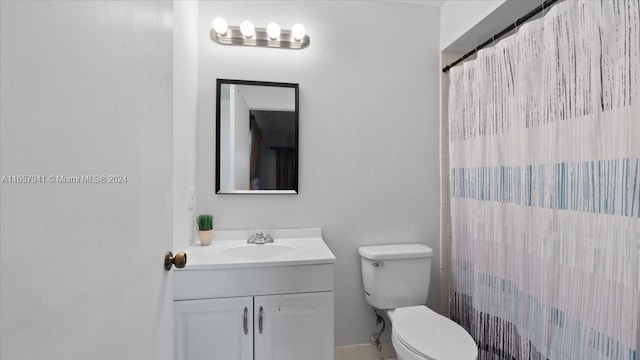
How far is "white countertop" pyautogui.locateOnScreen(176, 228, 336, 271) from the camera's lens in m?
1.35

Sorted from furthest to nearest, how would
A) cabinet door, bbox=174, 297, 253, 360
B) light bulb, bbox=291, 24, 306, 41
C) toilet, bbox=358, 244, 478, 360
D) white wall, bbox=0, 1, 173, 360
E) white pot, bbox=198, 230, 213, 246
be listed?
light bulb, bbox=291, 24, 306, 41
white pot, bbox=198, 230, 213, 246
toilet, bbox=358, 244, 478, 360
cabinet door, bbox=174, 297, 253, 360
white wall, bbox=0, 1, 173, 360

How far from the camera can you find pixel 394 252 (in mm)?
1752

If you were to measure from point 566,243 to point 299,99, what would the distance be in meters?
1.52

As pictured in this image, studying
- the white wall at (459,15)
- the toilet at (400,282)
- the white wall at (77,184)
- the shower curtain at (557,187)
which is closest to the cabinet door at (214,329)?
the white wall at (77,184)

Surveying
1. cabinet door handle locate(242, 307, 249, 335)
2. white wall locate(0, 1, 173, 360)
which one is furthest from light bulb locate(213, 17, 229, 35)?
cabinet door handle locate(242, 307, 249, 335)

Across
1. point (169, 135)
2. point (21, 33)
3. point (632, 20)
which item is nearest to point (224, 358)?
point (169, 135)

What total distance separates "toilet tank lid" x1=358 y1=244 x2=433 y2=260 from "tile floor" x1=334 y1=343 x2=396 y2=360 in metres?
0.63

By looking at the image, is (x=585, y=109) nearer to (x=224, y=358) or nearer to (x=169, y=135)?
(x=169, y=135)

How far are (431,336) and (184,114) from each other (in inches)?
64.7

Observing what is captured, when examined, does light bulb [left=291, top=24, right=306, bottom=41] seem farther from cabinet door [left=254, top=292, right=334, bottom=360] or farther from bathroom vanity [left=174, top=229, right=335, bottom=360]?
cabinet door [left=254, top=292, right=334, bottom=360]

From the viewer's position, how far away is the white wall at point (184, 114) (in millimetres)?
1348

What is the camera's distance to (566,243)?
1.09 meters

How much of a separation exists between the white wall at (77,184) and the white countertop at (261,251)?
626 mm

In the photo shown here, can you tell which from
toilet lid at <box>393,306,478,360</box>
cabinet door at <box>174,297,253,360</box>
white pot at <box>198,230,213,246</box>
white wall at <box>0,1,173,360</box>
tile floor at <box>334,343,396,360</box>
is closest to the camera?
white wall at <box>0,1,173,360</box>
